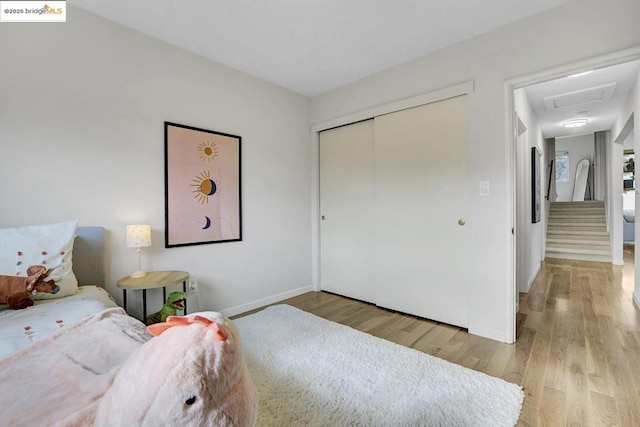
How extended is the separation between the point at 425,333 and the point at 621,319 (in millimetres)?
1883

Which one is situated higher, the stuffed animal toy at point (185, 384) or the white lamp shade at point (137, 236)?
the white lamp shade at point (137, 236)

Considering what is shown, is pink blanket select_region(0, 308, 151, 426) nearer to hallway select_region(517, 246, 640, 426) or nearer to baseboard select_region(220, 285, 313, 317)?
baseboard select_region(220, 285, 313, 317)

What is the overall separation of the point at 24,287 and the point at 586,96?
5.79m

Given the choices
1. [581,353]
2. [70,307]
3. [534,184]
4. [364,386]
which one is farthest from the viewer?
[534,184]

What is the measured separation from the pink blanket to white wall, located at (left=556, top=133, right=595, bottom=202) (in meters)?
11.5

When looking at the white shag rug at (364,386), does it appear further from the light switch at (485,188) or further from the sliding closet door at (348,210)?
the light switch at (485,188)

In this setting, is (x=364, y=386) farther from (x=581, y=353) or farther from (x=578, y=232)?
(x=578, y=232)

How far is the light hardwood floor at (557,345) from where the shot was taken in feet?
5.09

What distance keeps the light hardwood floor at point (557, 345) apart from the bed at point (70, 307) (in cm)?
189

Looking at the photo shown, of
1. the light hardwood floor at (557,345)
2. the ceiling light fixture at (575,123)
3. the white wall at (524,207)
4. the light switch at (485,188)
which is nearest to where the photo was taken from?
the light hardwood floor at (557,345)

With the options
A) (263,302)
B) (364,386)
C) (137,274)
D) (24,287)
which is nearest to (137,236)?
(137,274)

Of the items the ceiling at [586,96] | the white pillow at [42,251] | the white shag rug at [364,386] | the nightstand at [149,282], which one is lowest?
the white shag rug at [364,386]

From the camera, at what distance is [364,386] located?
68.5 inches

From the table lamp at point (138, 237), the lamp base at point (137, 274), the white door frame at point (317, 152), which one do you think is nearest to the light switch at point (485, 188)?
the white door frame at point (317, 152)
